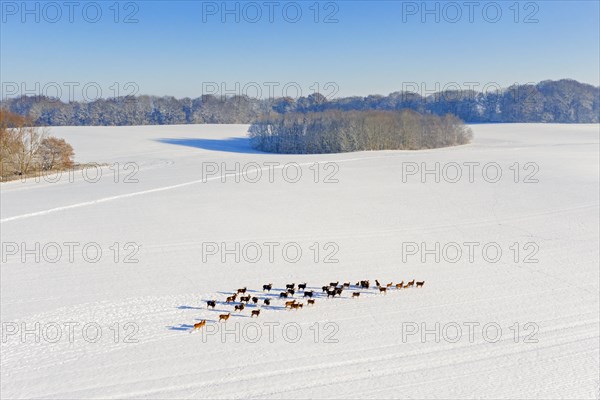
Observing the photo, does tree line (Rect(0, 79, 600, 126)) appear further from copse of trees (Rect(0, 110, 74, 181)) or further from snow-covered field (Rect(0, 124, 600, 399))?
snow-covered field (Rect(0, 124, 600, 399))

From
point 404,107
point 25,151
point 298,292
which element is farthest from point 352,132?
point 404,107

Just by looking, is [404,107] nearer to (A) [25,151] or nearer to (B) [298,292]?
(A) [25,151]

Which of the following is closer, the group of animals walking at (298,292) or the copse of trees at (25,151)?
the group of animals walking at (298,292)

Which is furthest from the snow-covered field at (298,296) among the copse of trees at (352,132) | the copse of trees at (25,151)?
the copse of trees at (352,132)

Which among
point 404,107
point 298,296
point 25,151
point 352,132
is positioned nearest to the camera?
point 298,296

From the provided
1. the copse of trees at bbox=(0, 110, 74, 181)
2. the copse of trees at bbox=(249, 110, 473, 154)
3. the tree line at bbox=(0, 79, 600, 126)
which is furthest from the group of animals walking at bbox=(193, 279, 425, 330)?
the tree line at bbox=(0, 79, 600, 126)

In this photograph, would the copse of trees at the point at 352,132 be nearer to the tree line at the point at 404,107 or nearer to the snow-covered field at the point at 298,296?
the tree line at the point at 404,107
